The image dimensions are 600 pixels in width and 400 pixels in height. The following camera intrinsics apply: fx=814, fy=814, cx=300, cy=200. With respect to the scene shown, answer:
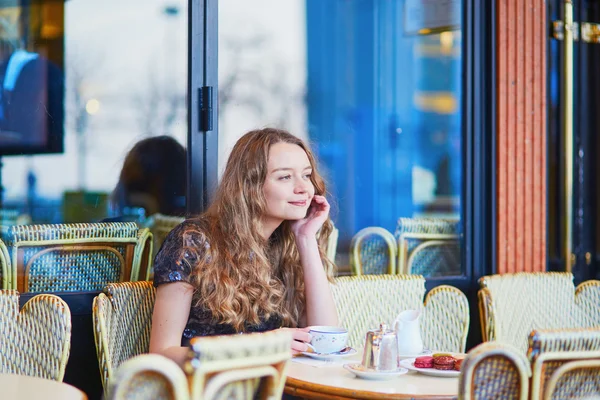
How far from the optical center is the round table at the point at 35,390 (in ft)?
5.98

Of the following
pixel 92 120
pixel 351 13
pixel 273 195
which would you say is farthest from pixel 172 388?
pixel 351 13

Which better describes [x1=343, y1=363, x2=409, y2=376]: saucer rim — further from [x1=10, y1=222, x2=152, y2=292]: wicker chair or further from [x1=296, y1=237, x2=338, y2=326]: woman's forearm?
[x1=10, y1=222, x2=152, y2=292]: wicker chair

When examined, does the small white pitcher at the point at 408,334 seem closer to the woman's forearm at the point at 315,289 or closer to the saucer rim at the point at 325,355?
the saucer rim at the point at 325,355

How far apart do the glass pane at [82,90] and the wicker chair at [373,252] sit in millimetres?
1058

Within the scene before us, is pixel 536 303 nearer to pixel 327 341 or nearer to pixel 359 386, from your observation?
pixel 327 341

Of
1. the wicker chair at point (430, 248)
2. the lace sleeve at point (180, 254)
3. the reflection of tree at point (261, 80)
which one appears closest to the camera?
the lace sleeve at point (180, 254)

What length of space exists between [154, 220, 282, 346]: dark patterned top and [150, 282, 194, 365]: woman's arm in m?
0.03

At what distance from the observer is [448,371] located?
7.11 feet

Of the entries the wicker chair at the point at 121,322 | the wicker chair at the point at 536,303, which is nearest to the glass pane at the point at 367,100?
the wicker chair at the point at 536,303

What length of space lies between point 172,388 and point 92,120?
3.93 meters

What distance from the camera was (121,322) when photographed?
2590 millimetres

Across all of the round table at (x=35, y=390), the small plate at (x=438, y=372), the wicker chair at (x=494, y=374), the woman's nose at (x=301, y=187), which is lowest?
the small plate at (x=438, y=372)

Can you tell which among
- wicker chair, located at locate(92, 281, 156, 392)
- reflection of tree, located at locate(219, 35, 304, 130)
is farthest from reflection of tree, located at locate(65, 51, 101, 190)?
wicker chair, located at locate(92, 281, 156, 392)

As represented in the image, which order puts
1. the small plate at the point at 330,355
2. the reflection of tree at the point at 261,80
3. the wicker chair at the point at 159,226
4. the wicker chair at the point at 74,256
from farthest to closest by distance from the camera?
the reflection of tree at the point at 261,80 → the wicker chair at the point at 159,226 → the wicker chair at the point at 74,256 → the small plate at the point at 330,355
